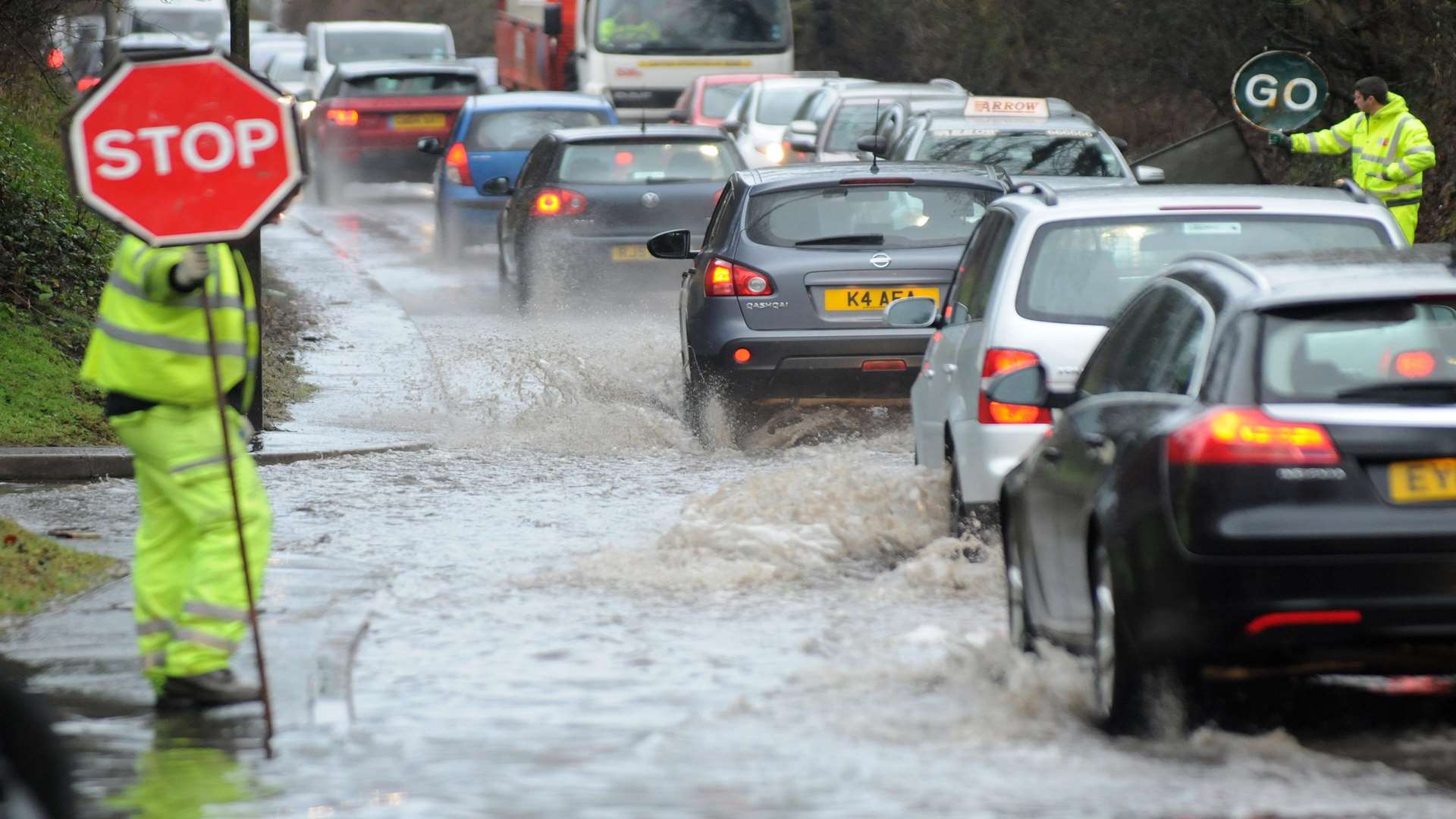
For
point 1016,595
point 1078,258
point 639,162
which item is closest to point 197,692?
point 1016,595

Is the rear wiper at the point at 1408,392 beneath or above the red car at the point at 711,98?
above

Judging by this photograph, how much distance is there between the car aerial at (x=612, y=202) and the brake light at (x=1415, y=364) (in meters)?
13.1

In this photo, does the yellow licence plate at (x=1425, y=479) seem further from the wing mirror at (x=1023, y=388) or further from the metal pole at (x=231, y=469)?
the metal pole at (x=231, y=469)

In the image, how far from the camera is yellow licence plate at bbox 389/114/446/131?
3234 centimetres

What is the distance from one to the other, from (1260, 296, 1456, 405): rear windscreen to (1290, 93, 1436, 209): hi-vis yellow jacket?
10.6 metres

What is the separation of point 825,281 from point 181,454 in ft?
19.7

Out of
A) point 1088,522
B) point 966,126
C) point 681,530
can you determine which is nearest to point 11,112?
point 966,126

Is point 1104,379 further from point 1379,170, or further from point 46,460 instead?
point 1379,170

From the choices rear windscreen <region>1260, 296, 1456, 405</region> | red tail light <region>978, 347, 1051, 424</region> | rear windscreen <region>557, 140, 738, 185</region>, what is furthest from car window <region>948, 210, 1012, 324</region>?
rear windscreen <region>557, 140, 738, 185</region>

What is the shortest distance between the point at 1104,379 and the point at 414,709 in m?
2.28

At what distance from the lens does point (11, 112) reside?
20.8 meters

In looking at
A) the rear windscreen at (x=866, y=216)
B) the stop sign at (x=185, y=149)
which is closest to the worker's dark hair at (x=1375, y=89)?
the rear windscreen at (x=866, y=216)

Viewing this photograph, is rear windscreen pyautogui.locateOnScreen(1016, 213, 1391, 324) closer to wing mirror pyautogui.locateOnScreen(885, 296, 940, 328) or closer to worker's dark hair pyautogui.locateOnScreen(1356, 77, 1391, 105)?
wing mirror pyautogui.locateOnScreen(885, 296, 940, 328)

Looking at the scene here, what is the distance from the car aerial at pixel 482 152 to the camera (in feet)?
81.6
